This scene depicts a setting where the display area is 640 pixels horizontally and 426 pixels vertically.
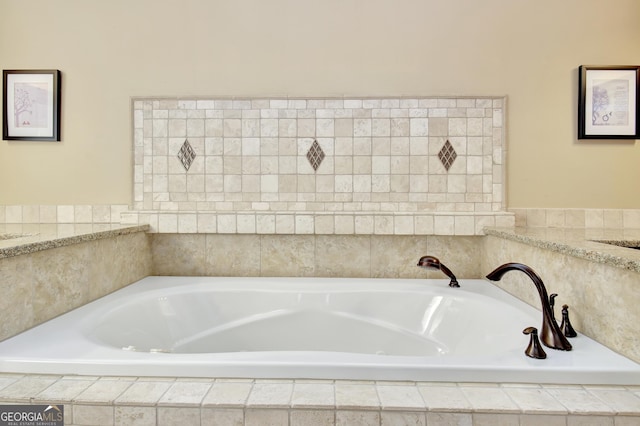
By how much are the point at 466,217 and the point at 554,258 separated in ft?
2.09

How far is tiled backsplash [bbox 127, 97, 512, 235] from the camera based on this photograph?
215 centimetres

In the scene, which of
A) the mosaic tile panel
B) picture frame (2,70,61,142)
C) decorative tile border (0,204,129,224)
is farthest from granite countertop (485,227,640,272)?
picture frame (2,70,61,142)

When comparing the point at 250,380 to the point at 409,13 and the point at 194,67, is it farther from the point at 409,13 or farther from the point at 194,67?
the point at 409,13

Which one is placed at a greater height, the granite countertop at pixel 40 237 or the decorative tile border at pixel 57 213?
the decorative tile border at pixel 57 213

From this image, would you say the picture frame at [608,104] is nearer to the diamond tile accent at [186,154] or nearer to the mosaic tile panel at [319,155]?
the mosaic tile panel at [319,155]

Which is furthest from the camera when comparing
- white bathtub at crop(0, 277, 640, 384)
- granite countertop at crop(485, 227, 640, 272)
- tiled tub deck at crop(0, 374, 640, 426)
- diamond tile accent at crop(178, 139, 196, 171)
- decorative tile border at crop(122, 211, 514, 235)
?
diamond tile accent at crop(178, 139, 196, 171)

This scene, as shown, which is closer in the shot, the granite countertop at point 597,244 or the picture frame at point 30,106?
the granite countertop at point 597,244

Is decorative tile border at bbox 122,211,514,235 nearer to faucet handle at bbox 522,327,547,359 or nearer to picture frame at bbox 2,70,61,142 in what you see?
faucet handle at bbox 522,327,547,359

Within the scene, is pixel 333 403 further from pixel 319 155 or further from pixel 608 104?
pixel 608 104

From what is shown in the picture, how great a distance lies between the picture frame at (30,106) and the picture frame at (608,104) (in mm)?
3201

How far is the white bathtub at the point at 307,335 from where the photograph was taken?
0.98 metres

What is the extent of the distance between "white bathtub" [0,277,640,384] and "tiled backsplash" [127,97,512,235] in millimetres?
457

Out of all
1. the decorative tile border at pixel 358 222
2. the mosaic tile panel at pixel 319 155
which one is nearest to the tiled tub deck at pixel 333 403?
the decorative tile border at pixel 358 222

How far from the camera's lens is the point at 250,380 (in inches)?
38.6
